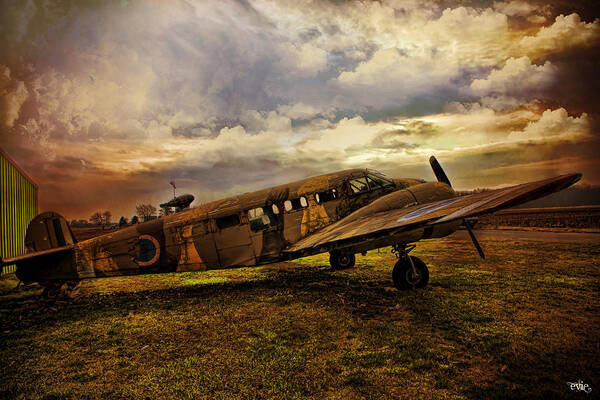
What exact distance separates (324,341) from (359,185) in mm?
5789

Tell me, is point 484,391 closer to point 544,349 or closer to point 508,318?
point 544,349

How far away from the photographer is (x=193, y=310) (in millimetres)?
6918

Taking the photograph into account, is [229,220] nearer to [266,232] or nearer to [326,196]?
[266,232]

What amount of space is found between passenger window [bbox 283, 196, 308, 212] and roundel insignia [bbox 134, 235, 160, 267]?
407 cm

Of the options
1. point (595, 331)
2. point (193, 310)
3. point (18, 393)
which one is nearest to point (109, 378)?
point (18, 393)

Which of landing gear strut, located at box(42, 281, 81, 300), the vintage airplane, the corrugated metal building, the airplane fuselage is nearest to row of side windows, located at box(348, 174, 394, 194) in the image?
the vintage airplane

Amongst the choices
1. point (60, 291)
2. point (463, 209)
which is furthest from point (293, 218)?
point (60, 291)

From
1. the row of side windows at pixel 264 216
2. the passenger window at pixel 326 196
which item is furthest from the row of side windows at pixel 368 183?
the row of side windows at pixel 264 216

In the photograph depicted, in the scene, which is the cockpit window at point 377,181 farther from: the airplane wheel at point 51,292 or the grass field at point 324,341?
the airplane wheel at point 51,292

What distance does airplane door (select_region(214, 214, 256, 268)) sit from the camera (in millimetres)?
8406

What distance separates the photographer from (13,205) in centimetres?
1528

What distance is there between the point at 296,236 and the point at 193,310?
3.51m

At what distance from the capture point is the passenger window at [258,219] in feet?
28.1

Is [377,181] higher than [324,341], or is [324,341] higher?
[377,181]
